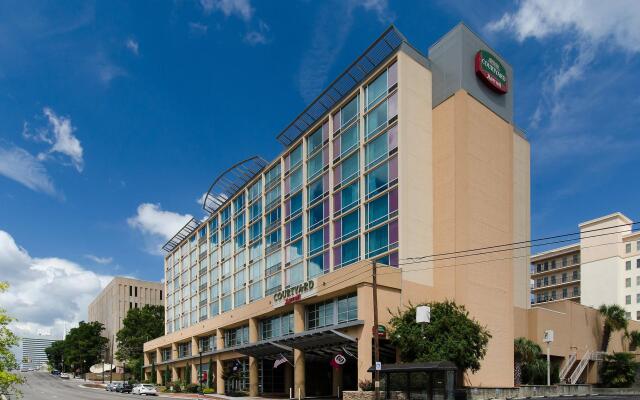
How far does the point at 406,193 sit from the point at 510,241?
1241cm

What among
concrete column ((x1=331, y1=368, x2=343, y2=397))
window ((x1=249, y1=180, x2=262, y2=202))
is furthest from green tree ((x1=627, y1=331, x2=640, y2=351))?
window ((x1=249, y1=180, x2=262, y2=202))

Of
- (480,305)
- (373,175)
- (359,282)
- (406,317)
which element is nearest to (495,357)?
(480,305)

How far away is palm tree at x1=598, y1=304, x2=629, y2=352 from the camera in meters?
66.6

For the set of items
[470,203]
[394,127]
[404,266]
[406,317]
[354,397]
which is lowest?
[354,397]

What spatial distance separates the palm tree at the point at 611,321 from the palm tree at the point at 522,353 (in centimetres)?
1793

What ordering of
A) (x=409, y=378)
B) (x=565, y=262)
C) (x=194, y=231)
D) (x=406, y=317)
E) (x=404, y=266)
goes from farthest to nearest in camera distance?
(x=565, y=262)
(x=194, y=231)
(x=404, y=266)
(x=406, y=317)
(x=409, y=378)

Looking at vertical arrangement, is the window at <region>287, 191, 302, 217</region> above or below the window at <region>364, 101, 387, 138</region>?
below

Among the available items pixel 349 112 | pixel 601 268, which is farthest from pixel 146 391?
pixel 601 268

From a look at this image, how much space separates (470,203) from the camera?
1930 inches

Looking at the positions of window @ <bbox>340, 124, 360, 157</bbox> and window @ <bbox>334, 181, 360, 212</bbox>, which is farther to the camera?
window @ <bbox>340, 124, 360, 157</bbox>

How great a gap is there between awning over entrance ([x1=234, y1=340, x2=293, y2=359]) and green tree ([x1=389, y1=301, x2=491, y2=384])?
13.3m

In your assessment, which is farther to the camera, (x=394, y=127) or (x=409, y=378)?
(x=394, y=127)

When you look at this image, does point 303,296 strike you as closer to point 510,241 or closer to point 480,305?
point 480,305

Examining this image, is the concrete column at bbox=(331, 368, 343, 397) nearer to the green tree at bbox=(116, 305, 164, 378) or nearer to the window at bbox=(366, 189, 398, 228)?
the window at bbox=(366, 189, 398, 228)
